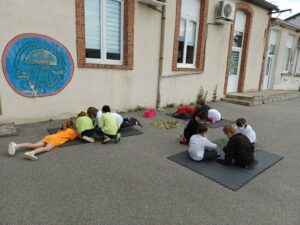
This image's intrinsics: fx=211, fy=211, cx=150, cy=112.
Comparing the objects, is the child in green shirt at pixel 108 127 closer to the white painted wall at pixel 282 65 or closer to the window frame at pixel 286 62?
the white painted wall at pixel 282 65

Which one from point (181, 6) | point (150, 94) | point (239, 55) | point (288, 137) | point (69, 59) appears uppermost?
point (181, 6)

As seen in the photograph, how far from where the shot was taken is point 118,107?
7348 millimetres

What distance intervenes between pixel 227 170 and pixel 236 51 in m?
9.81

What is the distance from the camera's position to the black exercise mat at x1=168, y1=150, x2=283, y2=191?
3354mm

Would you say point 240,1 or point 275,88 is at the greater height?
point 240,1

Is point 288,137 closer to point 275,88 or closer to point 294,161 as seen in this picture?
point 294,161

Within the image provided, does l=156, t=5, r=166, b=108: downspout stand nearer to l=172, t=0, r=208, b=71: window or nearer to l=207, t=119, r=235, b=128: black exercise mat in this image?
l=172, t=0, r=208, b=71: window

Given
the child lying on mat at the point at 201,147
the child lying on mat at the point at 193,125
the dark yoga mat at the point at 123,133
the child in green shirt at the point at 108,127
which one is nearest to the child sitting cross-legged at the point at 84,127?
the dark yoga mat at the point at 123,133

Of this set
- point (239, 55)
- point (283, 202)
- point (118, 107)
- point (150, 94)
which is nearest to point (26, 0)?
point (118, 107)

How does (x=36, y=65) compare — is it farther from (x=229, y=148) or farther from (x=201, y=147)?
(x=229, y=148)

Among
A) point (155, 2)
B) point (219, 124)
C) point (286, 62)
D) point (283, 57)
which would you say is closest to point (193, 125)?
point (219, 124)

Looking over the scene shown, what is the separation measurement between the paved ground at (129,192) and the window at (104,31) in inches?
134

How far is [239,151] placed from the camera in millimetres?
3684

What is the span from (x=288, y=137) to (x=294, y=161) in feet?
6.24
